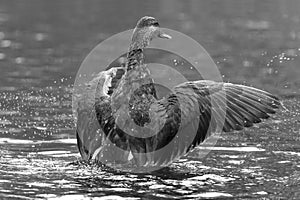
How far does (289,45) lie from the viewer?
22078 millimetres

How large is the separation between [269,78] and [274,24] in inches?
414

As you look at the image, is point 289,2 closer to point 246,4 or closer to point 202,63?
point 246,4

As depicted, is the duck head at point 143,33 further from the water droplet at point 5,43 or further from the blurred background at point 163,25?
the water droplet at point 5,43

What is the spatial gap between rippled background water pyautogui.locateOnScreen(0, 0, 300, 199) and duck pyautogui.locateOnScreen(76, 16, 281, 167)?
12.0 inches

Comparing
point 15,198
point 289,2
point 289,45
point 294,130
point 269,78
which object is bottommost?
point 15,198

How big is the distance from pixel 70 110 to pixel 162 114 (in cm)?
388

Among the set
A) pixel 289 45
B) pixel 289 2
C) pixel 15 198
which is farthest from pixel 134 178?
pixel 289 2

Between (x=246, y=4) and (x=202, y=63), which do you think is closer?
(x=202, y=63)

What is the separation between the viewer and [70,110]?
13.0m

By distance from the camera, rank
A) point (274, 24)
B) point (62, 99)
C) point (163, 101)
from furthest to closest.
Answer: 1. point (274, 24)
2. point (62, 99)
3. point (163, 101)

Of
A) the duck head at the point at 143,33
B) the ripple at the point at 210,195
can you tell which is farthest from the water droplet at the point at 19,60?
the ripple at the point at 210,195

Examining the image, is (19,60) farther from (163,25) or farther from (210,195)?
(210,195)

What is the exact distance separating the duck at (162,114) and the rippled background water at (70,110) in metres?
0.30

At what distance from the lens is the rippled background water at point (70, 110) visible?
8.85 meters
